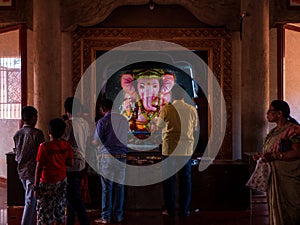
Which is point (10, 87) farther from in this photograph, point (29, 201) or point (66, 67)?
point (29, 201)

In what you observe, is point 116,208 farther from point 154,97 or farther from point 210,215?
point 154,97

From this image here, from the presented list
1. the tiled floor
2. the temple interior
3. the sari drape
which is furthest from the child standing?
the sari drape

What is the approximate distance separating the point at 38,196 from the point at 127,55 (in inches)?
166

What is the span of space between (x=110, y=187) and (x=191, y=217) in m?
1.10

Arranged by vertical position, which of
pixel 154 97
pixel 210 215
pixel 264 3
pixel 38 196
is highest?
pixel 264 3

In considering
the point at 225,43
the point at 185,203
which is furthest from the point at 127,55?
the point at 185,203

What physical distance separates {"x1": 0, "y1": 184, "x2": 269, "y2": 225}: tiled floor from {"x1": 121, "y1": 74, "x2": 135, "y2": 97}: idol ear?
297cm

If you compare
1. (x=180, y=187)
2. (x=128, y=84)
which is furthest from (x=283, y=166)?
A: (x=128, y=84)

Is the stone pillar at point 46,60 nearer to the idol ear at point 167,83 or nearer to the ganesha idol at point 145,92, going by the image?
the ganesha idol at point 145,92

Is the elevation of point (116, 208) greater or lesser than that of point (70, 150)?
lesser

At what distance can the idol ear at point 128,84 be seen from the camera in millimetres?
8531

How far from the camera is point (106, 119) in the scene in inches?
209

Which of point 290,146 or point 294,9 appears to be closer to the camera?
point 290,146

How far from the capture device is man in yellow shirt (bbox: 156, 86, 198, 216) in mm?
5688
